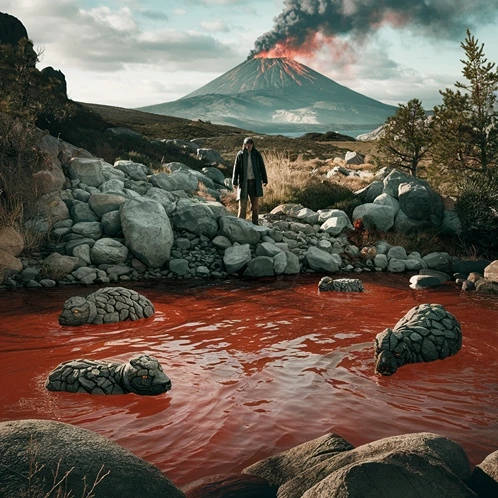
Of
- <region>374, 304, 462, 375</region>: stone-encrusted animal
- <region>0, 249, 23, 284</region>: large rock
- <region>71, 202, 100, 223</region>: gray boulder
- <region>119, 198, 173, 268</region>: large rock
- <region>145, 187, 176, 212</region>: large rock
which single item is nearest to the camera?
<region>374, 304, 462, 375</region>: stone-encrusted animal

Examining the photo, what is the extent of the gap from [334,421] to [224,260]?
691cm

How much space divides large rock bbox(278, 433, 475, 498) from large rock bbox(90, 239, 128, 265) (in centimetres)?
790

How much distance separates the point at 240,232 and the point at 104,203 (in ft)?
9.70

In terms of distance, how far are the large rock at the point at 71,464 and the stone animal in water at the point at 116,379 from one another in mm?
1658

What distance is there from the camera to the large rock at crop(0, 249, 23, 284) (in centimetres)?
948

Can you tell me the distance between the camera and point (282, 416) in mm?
4301

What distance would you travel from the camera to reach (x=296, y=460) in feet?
10.9

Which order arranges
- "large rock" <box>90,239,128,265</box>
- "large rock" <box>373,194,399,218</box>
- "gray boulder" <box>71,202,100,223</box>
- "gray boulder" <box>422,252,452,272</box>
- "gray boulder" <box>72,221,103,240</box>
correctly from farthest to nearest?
"large rock" <box>373,194,399,218</box>, "gray boulder" <box>71,202,100,223</box>, "gray boulder" <box>422,252,452,272</box>, "gray boulder" <box>72,221,103,240</box>, "large rock" <box>90,239,128,265</box>

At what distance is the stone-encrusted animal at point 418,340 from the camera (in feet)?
17.6

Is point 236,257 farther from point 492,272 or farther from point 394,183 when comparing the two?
point 394,183

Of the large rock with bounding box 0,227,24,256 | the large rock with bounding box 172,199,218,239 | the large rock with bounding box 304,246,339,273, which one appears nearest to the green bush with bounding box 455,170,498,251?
the large rock with bounding box 304,246,339,273

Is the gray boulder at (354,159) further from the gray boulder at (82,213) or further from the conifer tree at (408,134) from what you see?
the gray boulder at (82,213)

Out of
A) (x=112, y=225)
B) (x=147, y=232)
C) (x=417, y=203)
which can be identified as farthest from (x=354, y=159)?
(x=147, y=232)

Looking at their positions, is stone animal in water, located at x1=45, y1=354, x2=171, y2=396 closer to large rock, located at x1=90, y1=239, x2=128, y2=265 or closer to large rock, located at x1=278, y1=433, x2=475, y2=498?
large rock, located at x1=278, y1=433, x2=475, y2=498
